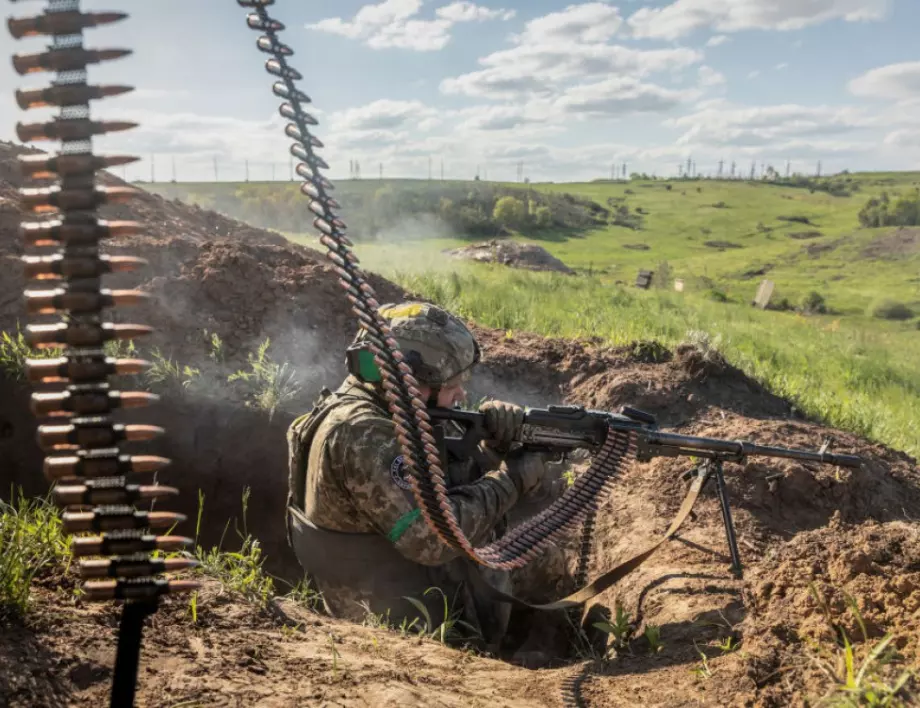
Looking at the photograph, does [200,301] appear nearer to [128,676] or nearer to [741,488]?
[741,488]

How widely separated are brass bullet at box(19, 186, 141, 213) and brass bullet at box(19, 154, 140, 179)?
0.12 feet

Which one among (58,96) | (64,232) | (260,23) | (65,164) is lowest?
(64,232)

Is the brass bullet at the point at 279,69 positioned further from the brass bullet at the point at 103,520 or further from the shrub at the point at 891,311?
the shrub at the point at 891,311

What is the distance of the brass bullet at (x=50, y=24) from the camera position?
1.65 metres

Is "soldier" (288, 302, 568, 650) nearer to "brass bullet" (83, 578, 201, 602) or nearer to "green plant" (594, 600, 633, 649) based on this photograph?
"green plant" (594, 600, 633, 649)

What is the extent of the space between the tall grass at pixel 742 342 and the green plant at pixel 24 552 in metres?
6.20

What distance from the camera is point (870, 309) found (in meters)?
33.7

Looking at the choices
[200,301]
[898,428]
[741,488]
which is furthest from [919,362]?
[200,301]

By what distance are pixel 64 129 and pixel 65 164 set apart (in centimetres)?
7

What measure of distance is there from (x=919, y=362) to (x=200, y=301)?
49.1ft

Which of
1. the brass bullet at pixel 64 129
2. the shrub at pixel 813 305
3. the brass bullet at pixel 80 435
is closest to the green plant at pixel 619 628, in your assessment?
the brass bullet at pixel 80 435

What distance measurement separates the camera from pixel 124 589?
1869 mm

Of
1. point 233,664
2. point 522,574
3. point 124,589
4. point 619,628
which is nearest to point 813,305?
point 522,574

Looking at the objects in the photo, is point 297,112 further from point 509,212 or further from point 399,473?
point 509,212
